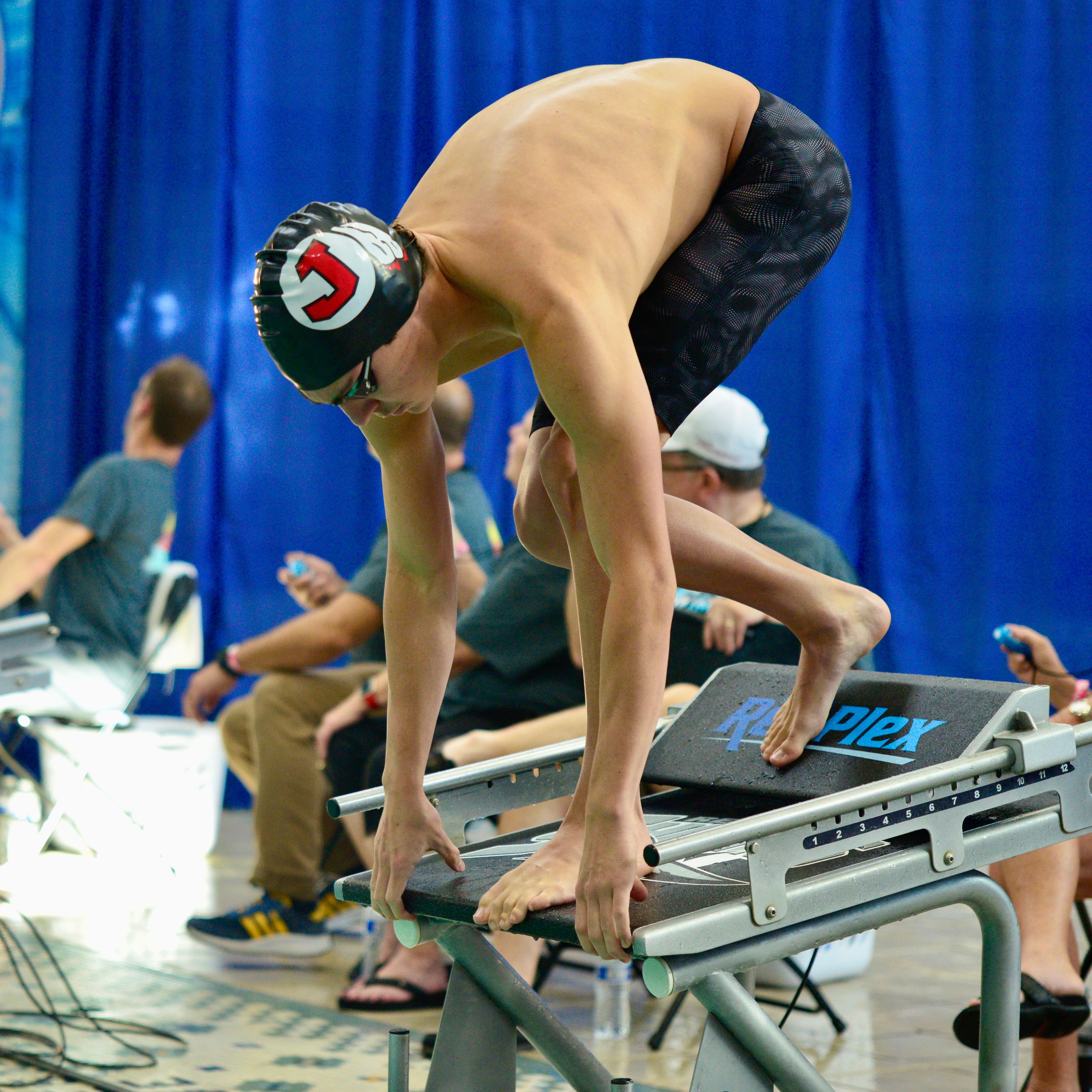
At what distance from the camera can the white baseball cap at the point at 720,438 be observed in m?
2.80

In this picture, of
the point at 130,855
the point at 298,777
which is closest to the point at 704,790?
the point at 298,777

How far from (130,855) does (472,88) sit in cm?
300

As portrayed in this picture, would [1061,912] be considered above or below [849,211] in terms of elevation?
below

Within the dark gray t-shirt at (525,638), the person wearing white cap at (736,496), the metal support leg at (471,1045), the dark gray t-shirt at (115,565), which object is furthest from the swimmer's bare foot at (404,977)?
the dark gray t-shirt at (115,565)

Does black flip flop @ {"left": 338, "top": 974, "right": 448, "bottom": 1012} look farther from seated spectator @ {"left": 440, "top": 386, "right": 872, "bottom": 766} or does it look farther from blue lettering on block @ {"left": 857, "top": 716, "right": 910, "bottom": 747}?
blue lettering on block @ {"left": 857, "top": 716, "right": 910, "bottom": 747}

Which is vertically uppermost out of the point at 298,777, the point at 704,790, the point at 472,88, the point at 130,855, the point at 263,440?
the point at 472,88

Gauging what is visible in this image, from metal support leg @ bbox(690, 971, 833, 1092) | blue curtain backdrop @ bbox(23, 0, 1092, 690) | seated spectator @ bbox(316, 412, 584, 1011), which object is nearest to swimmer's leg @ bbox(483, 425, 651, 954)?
metal support leg @ bbox(690, 971, 833, 1092)

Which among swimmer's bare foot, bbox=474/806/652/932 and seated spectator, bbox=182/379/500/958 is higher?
swimmer's bare foot, bbox=474/806/652/932

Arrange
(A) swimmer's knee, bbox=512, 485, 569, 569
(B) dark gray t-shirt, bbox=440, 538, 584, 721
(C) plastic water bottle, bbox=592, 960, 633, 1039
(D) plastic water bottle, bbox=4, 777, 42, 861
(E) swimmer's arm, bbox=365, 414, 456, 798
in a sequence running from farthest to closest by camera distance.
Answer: (D) plastic water bottle, bbox=4, 777, 42, 861 → (B) dark gray t-shirt, bbox=440, 538, 584, 721 → (C) plastic water bottle, bbox=592, 960, 633, 1039 → (A) swimmer's knee, bbox=512, 485, 569, 569 → (E) swimmer's arm, bbox=365, 414, 456, 798

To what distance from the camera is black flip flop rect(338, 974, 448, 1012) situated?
2.88 metres

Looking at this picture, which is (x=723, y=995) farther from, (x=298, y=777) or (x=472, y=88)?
(x=472, y=88)

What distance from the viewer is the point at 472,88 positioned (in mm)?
5180

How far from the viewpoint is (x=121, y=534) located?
4.36 meters

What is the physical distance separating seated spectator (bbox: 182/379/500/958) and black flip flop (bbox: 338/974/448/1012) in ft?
1.45
